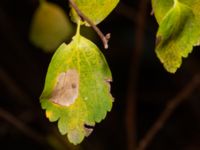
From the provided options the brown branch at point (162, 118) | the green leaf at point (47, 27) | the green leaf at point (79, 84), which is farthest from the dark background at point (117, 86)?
the green leaf at point (79, 84)

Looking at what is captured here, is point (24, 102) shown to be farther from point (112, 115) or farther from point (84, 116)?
point (84, 116)

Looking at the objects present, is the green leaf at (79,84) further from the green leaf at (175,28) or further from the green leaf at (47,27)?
the green leaf at (47,27)

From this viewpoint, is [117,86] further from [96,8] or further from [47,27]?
[96,8]

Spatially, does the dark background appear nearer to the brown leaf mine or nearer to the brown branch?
the brown branch

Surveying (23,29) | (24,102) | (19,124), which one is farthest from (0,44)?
(19,124)

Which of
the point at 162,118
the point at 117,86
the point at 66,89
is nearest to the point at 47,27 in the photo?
the point at 162,118

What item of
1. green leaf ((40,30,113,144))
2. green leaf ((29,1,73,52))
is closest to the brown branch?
green leaf ((29,1,73,52))
